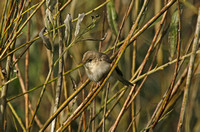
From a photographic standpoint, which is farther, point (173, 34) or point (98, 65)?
point (98, 65)

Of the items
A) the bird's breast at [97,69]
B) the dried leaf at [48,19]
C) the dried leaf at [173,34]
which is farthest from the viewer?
the bird's breast at [97,69]

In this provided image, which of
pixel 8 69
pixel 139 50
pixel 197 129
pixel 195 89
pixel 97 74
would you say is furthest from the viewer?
pixel 139 50

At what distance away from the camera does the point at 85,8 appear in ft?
7.09

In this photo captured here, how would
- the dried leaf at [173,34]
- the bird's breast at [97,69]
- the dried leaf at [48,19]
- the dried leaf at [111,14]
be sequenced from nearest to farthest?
the dried leaf at [48,19] < the dried leaf at [173,34] < the dried leaf at [111,14] < the bird's breast at [97,69]

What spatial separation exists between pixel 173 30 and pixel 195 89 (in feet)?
2.59

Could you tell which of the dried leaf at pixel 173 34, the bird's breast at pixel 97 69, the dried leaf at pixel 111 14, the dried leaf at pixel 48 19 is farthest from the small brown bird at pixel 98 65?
the dried leaf at pixel 48 19

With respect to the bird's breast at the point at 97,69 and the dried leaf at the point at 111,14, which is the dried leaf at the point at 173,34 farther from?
the bird's breast at the point at 97,69

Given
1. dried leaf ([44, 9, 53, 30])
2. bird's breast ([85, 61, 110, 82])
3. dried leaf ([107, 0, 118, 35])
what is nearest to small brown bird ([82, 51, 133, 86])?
bird's breast ([85, 61, 110, 82])

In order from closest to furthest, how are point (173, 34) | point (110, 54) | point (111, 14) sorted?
point (173, 34), point (111, 14), point (110, 54)

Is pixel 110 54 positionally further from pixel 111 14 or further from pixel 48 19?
pixel 48 19

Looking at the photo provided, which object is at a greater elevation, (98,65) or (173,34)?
(98,65)

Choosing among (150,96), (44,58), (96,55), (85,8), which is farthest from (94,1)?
(150,96)

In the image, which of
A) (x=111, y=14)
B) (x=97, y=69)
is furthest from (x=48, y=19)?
(x=97, y=69)

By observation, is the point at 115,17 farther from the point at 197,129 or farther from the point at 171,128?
the point at 171,128
